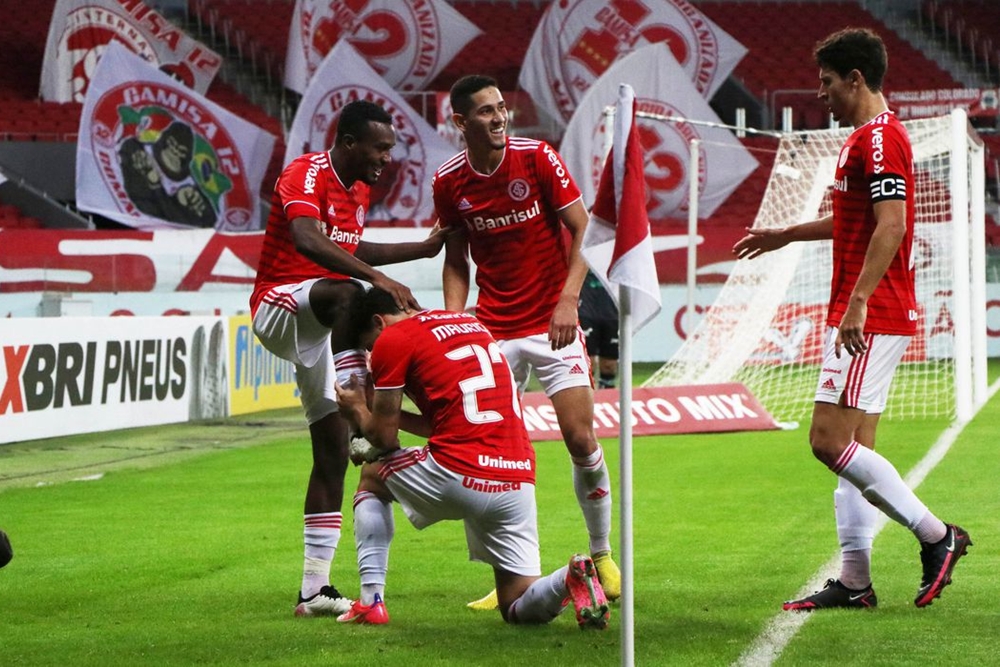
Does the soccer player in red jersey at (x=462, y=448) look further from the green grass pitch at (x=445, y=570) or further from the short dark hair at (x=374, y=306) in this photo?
the green grass pitch at (x=445, y=570)

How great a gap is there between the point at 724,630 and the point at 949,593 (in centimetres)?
112

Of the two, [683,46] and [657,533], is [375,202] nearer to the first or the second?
[683,46]

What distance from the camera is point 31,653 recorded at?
488cm

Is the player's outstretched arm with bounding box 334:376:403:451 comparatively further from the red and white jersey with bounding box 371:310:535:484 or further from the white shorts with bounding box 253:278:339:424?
the white shorts with bounding box 253:278:339:424

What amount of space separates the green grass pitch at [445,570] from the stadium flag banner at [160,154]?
1277cm

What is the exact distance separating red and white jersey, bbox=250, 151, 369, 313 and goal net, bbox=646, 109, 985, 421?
7.94 m

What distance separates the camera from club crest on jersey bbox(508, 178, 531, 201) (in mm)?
5930

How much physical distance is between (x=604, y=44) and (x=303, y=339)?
20695 millimetres

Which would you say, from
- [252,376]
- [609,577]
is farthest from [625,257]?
[252,376]

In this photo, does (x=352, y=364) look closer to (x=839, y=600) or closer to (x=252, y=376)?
(x=839, y=600)

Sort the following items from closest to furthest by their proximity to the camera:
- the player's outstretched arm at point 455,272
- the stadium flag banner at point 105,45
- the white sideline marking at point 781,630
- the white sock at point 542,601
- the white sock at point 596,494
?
the white sideline marking at point 781,630 → the white sock at point 542,601 → the white sock at point 596,494 → the player's outstretched arm at point 455,272 → the stadium flag banner at point 105,45

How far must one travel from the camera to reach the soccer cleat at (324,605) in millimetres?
5461

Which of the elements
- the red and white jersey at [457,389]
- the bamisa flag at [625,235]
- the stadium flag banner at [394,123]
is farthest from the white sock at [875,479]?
the stadium flag banner at [394,123]

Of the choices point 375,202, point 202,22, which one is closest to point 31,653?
point 375,202
